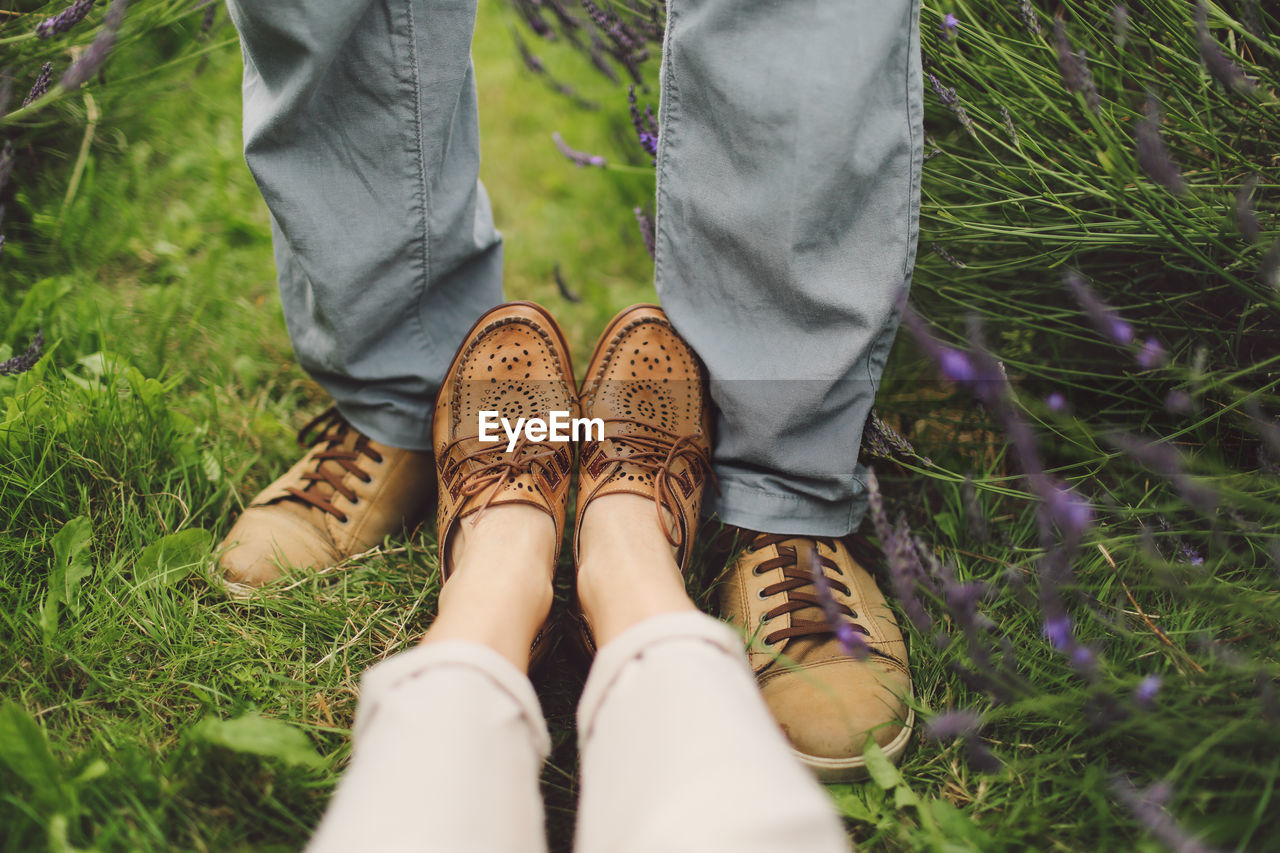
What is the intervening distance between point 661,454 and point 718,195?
0.41 meters

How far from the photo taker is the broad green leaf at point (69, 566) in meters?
1.07

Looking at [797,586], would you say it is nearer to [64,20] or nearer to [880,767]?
[880,767]

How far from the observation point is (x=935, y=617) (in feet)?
3.73

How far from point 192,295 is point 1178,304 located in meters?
1.96

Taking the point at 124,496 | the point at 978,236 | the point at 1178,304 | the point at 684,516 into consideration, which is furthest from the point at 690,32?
the point at 124,496

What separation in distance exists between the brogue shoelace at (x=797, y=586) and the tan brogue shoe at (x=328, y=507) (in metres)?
0.64

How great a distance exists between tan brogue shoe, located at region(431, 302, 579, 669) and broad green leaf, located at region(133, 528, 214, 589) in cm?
39

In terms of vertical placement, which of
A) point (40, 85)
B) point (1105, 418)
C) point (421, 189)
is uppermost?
point (40, 85)

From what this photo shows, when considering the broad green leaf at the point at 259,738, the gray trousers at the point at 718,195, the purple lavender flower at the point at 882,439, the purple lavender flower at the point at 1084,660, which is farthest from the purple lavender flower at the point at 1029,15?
the broad green leaf at the point at 259,738

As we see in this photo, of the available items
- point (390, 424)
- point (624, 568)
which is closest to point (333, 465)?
point (390, 424)

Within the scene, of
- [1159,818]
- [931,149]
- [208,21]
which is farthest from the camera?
[208,21]

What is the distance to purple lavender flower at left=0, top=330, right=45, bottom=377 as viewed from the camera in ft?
4.06

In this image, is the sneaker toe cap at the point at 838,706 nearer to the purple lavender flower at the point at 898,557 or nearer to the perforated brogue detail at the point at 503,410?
the purple lavender flower at the point at 898,557

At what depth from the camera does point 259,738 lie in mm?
848
